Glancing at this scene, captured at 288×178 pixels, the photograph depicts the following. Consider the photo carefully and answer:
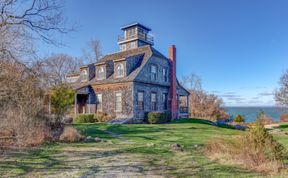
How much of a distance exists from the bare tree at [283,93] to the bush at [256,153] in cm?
2657

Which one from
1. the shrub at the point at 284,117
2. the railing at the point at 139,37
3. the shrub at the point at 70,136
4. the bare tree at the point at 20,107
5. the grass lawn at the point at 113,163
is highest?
the railing at the point at 139,37

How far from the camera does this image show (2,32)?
33.5ft

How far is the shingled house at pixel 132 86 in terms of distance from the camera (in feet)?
73.6

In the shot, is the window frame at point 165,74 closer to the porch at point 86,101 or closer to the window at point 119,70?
the window at point 119,70

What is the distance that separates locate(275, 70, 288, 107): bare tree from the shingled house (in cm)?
1297

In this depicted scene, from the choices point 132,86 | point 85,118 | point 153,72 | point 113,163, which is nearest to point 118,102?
point 132,86

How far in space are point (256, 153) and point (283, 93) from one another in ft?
90.3

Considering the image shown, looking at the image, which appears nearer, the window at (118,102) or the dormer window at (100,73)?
the window at (118,102)

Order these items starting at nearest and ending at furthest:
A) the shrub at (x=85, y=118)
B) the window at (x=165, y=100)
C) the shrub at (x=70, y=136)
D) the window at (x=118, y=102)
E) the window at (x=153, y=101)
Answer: the shrub at (x=70, y=136)
the shrub at (x=85, y=118)
the window at (x=118, y=102)
the window at (x=153, y=101)
the window at (x=165, y=100)

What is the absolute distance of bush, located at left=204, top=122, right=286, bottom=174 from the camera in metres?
6.73

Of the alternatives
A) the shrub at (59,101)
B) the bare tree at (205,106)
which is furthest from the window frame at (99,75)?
the bare tree at (205,106)

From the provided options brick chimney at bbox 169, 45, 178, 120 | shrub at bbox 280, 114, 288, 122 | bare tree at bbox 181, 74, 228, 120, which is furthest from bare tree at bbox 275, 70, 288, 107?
brick chimney at bbox 169, 45, 178, 120

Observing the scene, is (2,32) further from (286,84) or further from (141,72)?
(286,84)

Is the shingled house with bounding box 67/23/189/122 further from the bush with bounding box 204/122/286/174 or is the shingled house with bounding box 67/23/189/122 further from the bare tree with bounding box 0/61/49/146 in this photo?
the bush with bounding box 204/122/286/174
